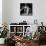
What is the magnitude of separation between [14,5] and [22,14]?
554 millimetres

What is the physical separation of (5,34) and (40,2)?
11.0 feet

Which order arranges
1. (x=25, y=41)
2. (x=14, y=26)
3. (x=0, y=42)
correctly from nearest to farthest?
1. (x=25, y=41)
2. (x=0, y=42)
3. (x=14, y=26)

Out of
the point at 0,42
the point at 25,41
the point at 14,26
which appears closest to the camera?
the point at 25,41

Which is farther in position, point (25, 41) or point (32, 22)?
point (32, 22)

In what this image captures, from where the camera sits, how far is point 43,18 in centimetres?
628

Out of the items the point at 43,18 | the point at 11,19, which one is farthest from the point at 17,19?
the point at 43,18

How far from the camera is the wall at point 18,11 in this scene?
Answer: 6.30 m

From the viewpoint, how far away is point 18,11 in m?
6.32

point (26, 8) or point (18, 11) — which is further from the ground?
point (26, 8)

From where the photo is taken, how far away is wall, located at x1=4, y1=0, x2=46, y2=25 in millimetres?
6300

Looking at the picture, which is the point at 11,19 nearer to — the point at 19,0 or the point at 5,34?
the point at 19,0

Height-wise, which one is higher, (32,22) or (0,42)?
(32,22)

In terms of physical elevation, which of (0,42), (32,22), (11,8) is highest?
(11,8)

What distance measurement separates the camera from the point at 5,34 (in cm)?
344
